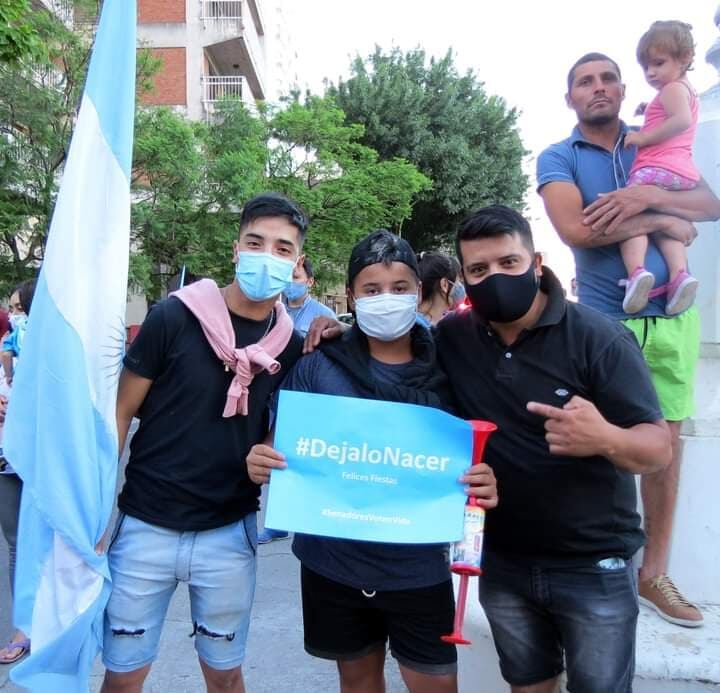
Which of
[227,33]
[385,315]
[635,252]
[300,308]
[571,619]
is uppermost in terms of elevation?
[227,33]

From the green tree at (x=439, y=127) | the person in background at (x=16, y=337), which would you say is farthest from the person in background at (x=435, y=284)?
the green tree at (x=439, y=127)

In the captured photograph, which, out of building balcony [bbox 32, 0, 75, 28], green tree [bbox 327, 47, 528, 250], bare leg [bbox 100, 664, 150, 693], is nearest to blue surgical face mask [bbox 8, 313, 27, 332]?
bare leg [bbox 100, 664, 150, 693]

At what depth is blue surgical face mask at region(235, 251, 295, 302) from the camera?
232 centimetres

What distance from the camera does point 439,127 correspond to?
67.6ft

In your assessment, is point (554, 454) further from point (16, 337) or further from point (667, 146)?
point (16, 337)

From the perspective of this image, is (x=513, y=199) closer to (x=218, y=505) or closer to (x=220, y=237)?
(x=220, y=237)

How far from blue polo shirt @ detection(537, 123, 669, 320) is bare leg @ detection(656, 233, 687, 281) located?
0.8 inches

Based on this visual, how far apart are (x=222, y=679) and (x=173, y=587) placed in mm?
384

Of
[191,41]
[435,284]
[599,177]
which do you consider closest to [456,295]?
[435,284]

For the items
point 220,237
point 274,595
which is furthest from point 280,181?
point 274,595

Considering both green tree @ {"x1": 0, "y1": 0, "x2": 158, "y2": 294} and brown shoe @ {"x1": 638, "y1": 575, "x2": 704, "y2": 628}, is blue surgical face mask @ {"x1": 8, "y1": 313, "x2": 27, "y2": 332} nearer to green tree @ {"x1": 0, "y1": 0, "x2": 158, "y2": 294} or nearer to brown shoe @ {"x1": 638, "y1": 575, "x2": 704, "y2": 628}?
brown shoe @ {"x1": 638, "y1": 575, "x2": 704, "y2": 628}

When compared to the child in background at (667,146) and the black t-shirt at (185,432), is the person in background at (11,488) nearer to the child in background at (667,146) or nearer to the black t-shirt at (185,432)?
the black t-shirt at (185,432)

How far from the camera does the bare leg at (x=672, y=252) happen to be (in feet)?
8.01

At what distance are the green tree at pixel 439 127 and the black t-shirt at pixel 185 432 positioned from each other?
1876 cm
